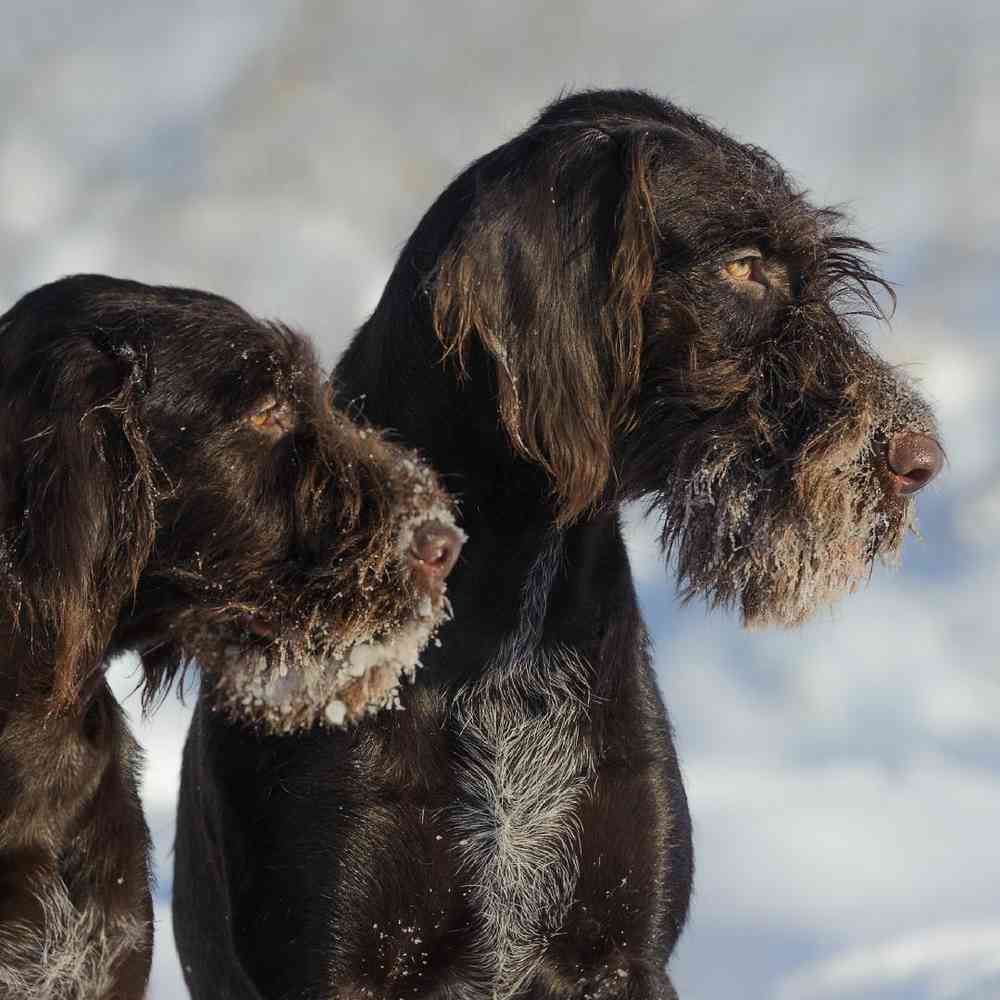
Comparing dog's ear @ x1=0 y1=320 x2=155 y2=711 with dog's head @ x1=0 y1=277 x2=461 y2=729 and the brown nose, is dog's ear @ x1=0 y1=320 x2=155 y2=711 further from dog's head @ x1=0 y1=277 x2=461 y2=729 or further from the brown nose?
the brown nose

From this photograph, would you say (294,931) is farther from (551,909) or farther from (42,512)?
(42,512)

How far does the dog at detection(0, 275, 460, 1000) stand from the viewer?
7.91m

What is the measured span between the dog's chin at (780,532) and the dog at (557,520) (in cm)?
1

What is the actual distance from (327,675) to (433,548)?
43cm

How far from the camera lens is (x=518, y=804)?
8250 millimetres

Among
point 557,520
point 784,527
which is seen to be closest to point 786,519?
point 784,527

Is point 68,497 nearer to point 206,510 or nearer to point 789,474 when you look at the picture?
point 206,510

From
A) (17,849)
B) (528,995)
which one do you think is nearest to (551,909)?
(528,995)

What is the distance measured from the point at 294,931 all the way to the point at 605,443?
1.49 m

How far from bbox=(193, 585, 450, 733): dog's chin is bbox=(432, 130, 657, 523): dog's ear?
1.66 ft

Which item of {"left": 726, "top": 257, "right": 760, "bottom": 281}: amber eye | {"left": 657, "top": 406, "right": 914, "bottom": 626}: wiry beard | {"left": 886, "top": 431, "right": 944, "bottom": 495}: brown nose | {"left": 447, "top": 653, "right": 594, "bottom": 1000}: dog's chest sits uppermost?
{"left": 726, "top": 257, "right": 760, "bottom": 281}: amber eye

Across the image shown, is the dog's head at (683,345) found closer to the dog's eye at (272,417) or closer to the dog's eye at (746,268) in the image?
the dog's eye at (746,268)

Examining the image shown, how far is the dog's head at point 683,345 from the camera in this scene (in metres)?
8.05

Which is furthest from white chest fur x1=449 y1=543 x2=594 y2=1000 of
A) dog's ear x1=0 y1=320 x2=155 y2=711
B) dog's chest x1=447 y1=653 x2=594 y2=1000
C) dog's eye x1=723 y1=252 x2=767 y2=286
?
dog's ear x1=0 y1=320 x2=155 y2=711
